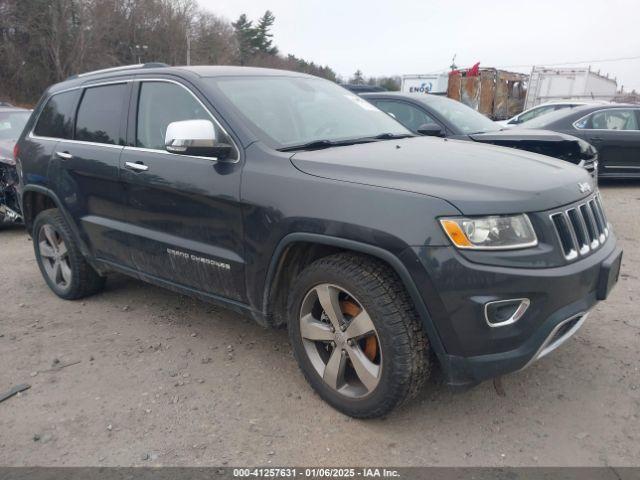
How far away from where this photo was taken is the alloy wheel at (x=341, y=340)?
2.67 m

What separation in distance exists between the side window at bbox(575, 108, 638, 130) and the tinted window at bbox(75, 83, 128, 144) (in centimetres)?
760

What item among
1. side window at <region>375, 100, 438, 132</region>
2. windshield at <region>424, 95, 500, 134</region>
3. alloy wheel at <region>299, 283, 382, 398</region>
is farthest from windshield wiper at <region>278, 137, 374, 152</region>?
windshield at <region>424, 95, 500, 134</region>

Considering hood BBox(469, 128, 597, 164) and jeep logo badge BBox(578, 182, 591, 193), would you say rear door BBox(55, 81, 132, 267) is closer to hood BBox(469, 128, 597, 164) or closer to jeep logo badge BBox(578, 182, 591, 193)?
jeep logo badge BBox(578, 182, 591, 193)

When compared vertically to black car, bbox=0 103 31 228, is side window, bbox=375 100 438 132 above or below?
above

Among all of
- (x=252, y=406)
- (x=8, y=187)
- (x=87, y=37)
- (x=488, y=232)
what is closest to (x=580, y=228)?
(x=488, y=232)

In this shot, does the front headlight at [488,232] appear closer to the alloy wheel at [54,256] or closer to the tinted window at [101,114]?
the tinted window at [101,114]

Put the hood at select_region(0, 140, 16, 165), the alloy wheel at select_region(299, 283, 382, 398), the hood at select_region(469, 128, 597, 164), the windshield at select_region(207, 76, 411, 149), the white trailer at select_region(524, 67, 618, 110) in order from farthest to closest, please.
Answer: the white trailer at select_region(524, 67, 618, 110) → the hood at select_region(0, 140, 16, 165) → the hood at select_region(469, 128, 597, 164) → the windshield at select_region(207, 76, 411, 149) → the alloy wheel at select_region(299, 283, 382, 398)

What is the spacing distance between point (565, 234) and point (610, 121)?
7918mm

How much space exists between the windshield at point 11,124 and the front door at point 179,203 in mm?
4907

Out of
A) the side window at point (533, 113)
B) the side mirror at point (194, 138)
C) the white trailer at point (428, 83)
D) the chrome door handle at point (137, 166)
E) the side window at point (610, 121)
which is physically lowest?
the chrome door handle at point (137, 166)

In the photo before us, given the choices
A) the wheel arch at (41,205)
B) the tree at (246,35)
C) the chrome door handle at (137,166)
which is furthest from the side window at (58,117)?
the tree at (246,35)

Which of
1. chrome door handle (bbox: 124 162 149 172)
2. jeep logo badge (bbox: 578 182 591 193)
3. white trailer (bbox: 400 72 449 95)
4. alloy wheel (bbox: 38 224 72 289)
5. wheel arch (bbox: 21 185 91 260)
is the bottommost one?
alloy wheel (bbox: 38 224 72 289)

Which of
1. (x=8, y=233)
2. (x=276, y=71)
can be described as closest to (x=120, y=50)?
(x=8, y=233)

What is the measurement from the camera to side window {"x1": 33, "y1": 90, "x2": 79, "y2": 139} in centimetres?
432
